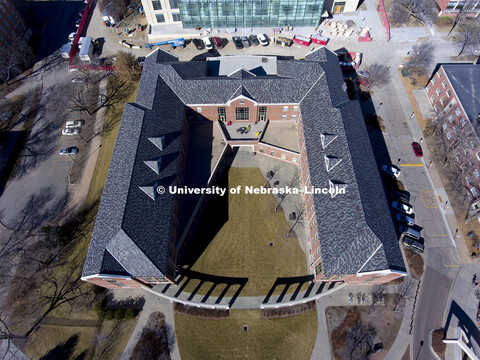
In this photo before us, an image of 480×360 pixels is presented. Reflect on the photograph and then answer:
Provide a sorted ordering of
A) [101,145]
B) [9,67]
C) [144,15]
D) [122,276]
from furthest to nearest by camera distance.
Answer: [144,15], [9,67], [101,145], [122,276]

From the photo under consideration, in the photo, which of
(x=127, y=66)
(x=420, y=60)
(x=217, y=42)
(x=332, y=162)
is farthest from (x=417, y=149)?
(x=127, y=66)

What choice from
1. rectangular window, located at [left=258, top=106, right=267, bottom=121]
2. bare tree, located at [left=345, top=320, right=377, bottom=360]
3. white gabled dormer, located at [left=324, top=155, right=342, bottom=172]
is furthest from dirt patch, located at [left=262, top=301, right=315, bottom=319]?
rectangular window, located at [left=258, top=106, right=267, bottom=121]

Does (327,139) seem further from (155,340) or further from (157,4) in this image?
(157,4)

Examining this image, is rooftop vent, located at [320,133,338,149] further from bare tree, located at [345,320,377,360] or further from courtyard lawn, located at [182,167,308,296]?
bare tree, located at [345,320,377,360]

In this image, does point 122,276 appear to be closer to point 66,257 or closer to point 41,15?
point 66,257

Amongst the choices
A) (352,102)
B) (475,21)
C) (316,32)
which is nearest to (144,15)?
(316,32)

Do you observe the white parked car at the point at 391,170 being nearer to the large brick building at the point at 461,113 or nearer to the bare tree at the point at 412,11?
the large brick building at the point at 461,113

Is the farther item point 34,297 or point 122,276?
point 34,297
